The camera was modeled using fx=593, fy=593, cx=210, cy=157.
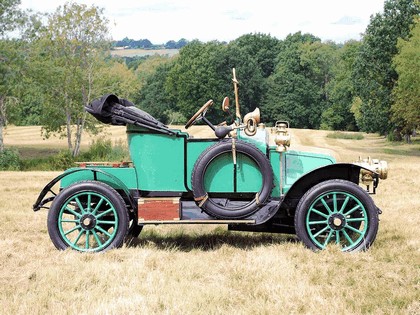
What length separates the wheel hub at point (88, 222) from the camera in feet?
20.9

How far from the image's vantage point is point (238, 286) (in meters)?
5.11

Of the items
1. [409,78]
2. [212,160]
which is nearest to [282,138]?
[212,160]

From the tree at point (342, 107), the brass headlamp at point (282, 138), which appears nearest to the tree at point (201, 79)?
the tree at point (342, 107)

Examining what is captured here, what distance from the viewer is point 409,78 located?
2911 cm

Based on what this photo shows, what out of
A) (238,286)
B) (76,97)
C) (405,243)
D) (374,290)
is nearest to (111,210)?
(238,286)

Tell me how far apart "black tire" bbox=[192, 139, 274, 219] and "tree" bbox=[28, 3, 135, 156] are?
104 ft

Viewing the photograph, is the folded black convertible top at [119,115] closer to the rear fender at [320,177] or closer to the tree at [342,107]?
the rear fender at [320,177]

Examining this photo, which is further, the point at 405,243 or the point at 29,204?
the point at 29,204

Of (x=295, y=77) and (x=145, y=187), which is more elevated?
(x=295, y=77)

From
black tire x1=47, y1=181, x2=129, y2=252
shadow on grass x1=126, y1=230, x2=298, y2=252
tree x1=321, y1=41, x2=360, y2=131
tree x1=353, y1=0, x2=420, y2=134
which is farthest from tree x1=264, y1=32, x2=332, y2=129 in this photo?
black tire x1=47, y1=181, x2=129, y2=252

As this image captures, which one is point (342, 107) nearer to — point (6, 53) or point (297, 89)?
point (297, 89)

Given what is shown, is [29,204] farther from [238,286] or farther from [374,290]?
[374,290]

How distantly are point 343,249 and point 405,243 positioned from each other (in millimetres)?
1066

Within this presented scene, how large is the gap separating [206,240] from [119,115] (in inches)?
75.0
